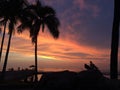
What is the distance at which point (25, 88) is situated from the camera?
2736cm

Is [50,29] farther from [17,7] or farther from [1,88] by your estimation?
[1,88]

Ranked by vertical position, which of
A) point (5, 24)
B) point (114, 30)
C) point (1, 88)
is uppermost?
point (5, 24)

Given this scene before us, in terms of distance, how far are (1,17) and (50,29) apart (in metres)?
7.92

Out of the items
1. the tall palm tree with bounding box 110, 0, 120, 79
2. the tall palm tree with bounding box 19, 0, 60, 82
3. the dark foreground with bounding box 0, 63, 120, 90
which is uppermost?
the tall palm tree with bounding box 19, 0, 60, 82

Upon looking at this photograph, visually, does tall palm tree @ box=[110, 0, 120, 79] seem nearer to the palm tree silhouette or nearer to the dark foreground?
the dark foreground

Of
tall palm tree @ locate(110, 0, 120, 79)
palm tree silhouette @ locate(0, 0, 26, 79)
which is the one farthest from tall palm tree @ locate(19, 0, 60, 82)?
tall palm tree @ locate(110, 0, 120, 79)

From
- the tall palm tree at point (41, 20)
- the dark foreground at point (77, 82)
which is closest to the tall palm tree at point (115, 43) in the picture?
the dark foreground at point (77, 82)

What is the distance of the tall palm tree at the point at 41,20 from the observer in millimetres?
51031

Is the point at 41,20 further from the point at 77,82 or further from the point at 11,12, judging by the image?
the point at 77,82

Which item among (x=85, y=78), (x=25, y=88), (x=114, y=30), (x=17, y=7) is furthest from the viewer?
(x=17, y=7)

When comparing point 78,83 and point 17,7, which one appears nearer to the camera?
point 78,83

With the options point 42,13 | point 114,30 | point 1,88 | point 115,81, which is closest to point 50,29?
point 42,13

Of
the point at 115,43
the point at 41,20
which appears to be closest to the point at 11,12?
the point at 41,20

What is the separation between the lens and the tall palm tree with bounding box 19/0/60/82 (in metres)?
51.0
